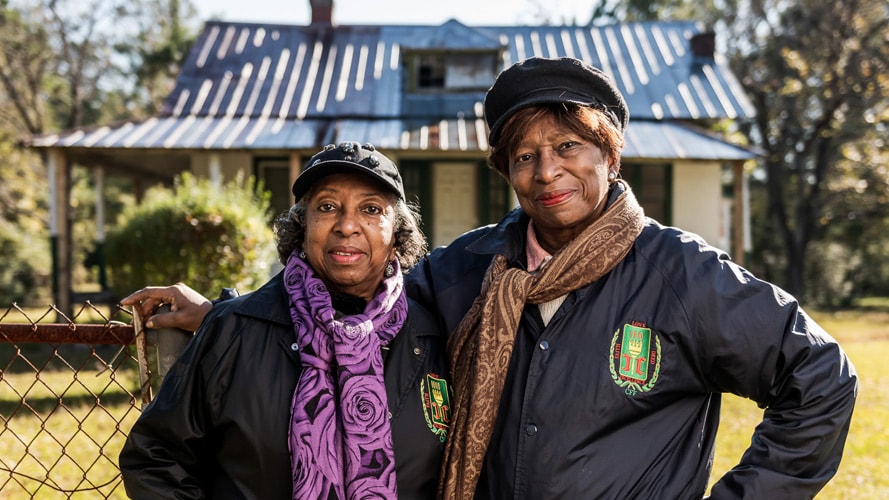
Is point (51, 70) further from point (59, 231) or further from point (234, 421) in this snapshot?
point (234, 421)

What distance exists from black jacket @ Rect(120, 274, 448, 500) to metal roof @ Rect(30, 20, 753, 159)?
9.66m

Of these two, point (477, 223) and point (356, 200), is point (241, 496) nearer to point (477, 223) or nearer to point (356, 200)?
point (356, 200)

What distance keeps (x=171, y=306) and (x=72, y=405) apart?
6078mm

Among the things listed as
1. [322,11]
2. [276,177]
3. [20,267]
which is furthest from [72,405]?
[20,267]

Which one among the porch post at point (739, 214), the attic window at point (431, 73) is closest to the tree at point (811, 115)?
the porch post at point (739, 214)

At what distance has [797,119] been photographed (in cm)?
2466

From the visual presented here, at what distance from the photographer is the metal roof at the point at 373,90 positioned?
12258mm

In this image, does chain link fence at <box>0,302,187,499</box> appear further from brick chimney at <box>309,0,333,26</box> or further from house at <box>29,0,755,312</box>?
brick chimney at <box>309,0,333,26</box>

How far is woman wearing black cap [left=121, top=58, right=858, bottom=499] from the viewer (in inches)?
74.6

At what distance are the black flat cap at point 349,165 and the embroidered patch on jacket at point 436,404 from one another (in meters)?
0.57

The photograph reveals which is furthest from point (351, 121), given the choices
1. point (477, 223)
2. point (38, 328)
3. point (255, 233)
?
point (38, 328)

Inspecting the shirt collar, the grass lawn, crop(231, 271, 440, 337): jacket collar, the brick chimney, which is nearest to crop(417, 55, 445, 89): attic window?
the brick chimney

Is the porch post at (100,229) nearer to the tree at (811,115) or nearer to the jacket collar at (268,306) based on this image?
the jacket collar at (268,306)

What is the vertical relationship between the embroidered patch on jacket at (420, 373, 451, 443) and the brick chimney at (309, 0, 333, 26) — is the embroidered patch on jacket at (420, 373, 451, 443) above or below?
below
